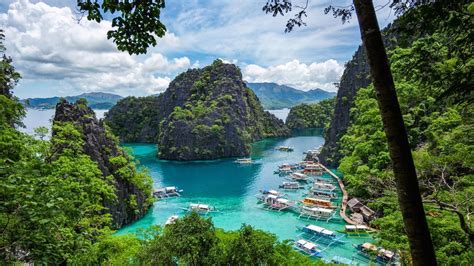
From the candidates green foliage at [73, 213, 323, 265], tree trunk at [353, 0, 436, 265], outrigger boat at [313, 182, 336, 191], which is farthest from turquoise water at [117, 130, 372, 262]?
tree trunk at [353, 0, 436, 265]

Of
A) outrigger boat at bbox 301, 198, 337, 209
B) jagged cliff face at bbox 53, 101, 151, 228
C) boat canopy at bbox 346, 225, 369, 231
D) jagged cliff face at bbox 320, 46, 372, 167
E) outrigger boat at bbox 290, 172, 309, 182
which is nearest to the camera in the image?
boat canopy at bbox 346, 225, 369, 231

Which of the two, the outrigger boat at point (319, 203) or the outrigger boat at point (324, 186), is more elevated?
the outrigger boat at point (324, 186)

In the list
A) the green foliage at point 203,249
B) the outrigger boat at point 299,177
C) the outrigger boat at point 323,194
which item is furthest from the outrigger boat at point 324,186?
the green foliage at point 203,249

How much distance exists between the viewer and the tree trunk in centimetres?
248

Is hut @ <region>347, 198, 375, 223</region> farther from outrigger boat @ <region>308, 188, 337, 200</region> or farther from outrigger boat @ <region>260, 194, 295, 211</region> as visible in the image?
outrigger boat @ <region>260, 194, 295, 211</region>

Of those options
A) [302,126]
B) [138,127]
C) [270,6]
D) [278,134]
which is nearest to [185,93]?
[138,127]

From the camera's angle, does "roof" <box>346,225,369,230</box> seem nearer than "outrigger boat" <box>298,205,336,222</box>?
Yes

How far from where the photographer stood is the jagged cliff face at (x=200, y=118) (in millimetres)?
58656

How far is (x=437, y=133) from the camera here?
17.0 m

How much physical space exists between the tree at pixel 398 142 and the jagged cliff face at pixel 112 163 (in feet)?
74.3

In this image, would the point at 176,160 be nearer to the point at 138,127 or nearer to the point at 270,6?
the point at 138,127

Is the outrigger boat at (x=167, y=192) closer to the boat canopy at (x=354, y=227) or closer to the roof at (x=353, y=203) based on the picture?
the roof at (x=353, y=203)

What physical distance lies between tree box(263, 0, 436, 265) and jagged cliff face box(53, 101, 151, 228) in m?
22.6

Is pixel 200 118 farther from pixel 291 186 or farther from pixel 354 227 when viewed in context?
pixel 354 227
